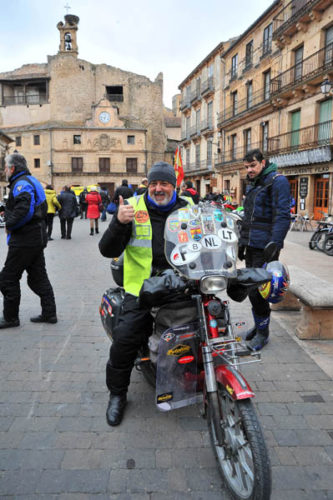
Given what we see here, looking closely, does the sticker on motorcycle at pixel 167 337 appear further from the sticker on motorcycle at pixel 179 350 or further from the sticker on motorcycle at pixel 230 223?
the sticker on motorcycle at pixel 230 223

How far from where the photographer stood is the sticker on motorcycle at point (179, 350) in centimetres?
234

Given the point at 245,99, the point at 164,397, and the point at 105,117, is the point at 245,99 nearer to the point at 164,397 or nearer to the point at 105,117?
the point at 105,117

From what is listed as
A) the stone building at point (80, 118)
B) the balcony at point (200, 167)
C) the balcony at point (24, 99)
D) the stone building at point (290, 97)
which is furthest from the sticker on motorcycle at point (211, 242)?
the balcony at point (24, 99)

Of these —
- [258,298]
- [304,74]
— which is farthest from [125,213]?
Answer: [304,74]

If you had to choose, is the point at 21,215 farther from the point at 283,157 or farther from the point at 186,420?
the point at 283,157

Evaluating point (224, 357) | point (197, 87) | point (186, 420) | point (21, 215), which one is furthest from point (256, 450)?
point (197, 87)

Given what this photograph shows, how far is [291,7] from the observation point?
23531 millimetres

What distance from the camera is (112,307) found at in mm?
2973

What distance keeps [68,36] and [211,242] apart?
58316mm

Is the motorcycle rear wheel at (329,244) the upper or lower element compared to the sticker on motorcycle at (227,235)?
lower

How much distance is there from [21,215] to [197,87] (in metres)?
39.8

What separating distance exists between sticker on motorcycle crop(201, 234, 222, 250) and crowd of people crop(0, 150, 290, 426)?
1.32ft

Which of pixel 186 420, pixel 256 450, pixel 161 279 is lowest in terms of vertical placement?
pixel 186 420

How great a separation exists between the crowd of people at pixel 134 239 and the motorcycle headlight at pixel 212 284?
47 cm
